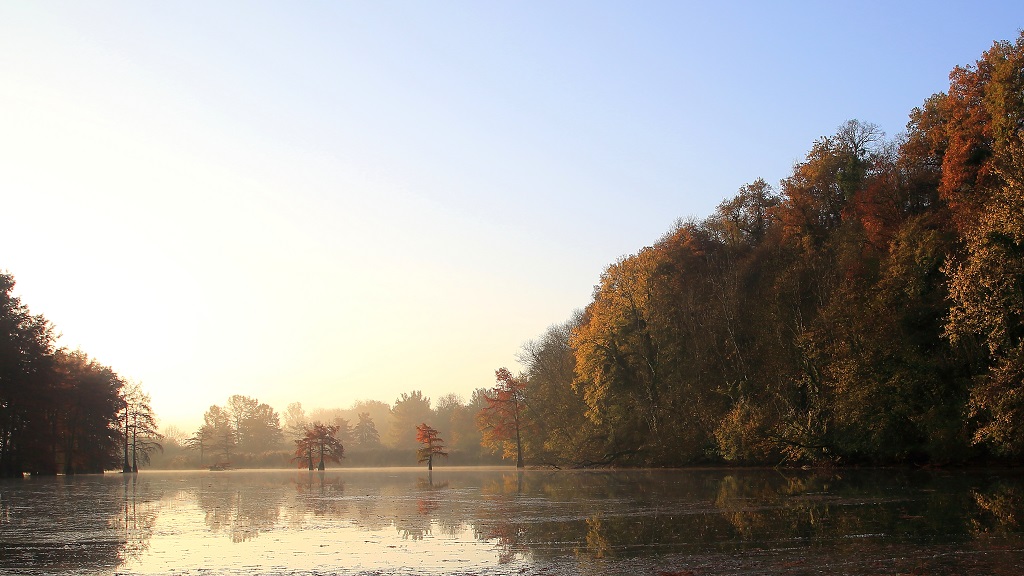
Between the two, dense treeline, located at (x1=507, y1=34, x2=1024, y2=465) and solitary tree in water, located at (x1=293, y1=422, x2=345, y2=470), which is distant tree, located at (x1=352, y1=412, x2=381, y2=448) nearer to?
solitary tree in water, located at (x1=293, y1=422, x2=345, y2=470)

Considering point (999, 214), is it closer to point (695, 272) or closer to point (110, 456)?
point (695, 272)

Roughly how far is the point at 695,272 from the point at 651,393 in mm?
10773

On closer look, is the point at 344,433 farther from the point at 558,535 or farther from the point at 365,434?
the point at 558,535

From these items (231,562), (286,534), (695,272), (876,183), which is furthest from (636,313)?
(231,562)

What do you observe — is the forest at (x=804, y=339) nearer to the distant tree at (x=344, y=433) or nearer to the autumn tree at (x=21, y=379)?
the autumn tree at (x=21, y=379)

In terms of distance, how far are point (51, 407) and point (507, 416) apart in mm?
43791

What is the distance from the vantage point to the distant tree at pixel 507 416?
8475 centimetres

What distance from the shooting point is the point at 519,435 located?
8394cm

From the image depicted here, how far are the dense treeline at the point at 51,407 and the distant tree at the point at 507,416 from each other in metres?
39.1

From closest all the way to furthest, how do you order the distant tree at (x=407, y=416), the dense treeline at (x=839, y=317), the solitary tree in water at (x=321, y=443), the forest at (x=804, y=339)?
the dense treeline at (x=839, y=317) < the forest at (x=804, y=339) < the solitary tree in water at (x=321, y=443) < the distant tree at (x=407, y=416)

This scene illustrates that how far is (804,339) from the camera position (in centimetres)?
4897

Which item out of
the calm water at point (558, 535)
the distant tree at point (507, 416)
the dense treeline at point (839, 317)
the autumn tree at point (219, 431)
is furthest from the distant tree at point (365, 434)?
the calm water at point (558, 535)

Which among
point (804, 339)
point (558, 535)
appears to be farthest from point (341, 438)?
point (558, 535)

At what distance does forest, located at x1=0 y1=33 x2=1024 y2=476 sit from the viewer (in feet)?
121
